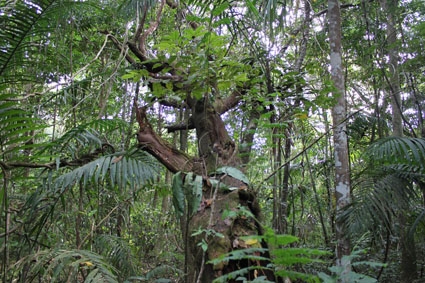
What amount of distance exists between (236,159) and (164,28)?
3.36 meters

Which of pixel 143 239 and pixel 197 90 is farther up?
pixel 197 90

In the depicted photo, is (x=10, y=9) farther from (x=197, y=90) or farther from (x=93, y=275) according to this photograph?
(x=93, y=275)

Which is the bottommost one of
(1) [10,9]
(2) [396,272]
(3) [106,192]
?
(2) [396,272]

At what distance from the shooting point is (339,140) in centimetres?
329

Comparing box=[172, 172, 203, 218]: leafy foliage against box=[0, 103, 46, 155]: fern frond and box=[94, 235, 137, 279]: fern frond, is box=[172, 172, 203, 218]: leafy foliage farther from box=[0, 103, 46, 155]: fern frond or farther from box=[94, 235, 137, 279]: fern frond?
box=[94, 235, 137, 279]: fern frond

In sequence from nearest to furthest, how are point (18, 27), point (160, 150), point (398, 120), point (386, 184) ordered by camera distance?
point (18, 27) → point (160, 150) → point (386, 184) → point (398, 120)

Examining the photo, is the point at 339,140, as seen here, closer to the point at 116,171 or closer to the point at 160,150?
Result: the point at 160,150

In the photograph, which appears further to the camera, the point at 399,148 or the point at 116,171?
the point at 399,148

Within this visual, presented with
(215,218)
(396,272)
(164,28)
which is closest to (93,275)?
(215,218)

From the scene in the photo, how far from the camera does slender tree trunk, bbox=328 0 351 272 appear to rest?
122 inches

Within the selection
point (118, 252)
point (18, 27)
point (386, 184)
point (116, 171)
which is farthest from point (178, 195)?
point (386, 184)

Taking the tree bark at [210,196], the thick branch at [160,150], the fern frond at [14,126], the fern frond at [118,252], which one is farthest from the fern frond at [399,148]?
the fern frond at [14,126]

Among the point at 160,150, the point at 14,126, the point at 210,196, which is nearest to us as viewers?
the point at 14,126

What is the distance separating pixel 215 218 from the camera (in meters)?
2.59
